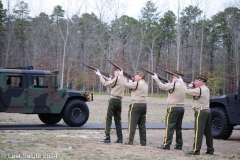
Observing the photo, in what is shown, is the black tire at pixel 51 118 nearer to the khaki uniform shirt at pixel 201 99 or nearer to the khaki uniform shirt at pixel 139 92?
the khaki uniform shirt at pixel 139 92

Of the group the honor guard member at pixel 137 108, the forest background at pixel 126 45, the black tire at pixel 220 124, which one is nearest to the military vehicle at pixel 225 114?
the black tire at pixel 220 124

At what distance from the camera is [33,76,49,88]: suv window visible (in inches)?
587

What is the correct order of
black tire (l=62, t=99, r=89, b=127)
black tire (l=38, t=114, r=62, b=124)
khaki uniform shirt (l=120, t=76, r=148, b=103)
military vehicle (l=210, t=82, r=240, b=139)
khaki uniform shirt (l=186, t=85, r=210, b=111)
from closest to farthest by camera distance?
khaki uniform shirt (l=186, t=85, r=210, b=111)
khaki uniform shirt (l=120, t=76, r=148, b=103)
military vehicle (l=210, t=82, r=240, b=139)
black tire (l=62, t=99, r=89, b=127)
black tire (l=38, t=114, r=62, b=124)

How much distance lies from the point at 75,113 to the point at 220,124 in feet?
16.5

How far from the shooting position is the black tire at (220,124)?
13.0 meters

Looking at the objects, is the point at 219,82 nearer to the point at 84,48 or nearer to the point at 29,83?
the point at 84,48

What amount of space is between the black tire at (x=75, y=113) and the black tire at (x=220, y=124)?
4530 millimetres

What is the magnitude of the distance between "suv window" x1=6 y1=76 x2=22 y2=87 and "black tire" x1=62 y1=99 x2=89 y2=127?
181 cm

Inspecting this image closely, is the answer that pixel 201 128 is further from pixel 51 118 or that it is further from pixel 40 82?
pixel 51 118

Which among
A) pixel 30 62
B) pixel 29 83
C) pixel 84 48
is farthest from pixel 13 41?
pixel 29 83

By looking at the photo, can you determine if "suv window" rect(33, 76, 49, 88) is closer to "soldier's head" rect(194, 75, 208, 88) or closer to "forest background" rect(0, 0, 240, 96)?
"soldier's head" rect(194, 75, 208, 88)

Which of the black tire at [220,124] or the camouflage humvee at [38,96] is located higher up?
the camouflage humvee at [38,96]

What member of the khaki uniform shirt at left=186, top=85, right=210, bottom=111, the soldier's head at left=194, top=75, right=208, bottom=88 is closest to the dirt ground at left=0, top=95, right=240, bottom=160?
the khaki uniform shirt at left=186, top=85, right=210, bottom=111

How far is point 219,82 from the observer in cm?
4534
